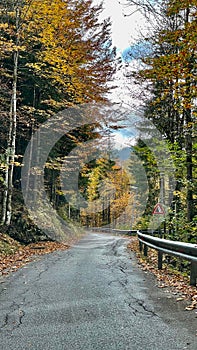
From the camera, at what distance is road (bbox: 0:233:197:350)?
3670 millimetres

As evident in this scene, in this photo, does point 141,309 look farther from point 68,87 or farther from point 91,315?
point 68,87

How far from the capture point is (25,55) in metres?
17.5

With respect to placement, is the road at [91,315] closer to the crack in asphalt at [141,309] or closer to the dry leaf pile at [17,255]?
the crack in asphalt at [141,309]

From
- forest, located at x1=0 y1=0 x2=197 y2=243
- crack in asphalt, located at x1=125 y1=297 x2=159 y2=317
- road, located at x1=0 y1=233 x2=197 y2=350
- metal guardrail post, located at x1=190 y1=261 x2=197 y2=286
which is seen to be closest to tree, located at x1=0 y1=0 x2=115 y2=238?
forest, located at x1=0 y1=0 x2=197 y2=243

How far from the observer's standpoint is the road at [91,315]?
3.67 m

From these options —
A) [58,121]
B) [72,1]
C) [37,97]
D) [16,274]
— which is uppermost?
[72,1]

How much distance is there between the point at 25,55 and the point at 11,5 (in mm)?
2961

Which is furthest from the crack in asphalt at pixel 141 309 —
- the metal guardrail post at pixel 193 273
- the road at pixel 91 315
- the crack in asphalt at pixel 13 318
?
the crack in asphalt at pixel 13 318

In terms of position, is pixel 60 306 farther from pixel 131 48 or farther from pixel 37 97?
pixel 37 97

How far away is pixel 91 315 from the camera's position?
15.2 ft

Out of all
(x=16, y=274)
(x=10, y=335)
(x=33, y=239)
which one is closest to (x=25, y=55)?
(x=33, y=239)

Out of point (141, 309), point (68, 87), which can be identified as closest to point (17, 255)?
point (141, 309)

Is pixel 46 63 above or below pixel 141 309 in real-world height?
above

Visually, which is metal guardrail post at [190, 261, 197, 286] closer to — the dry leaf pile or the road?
the road
